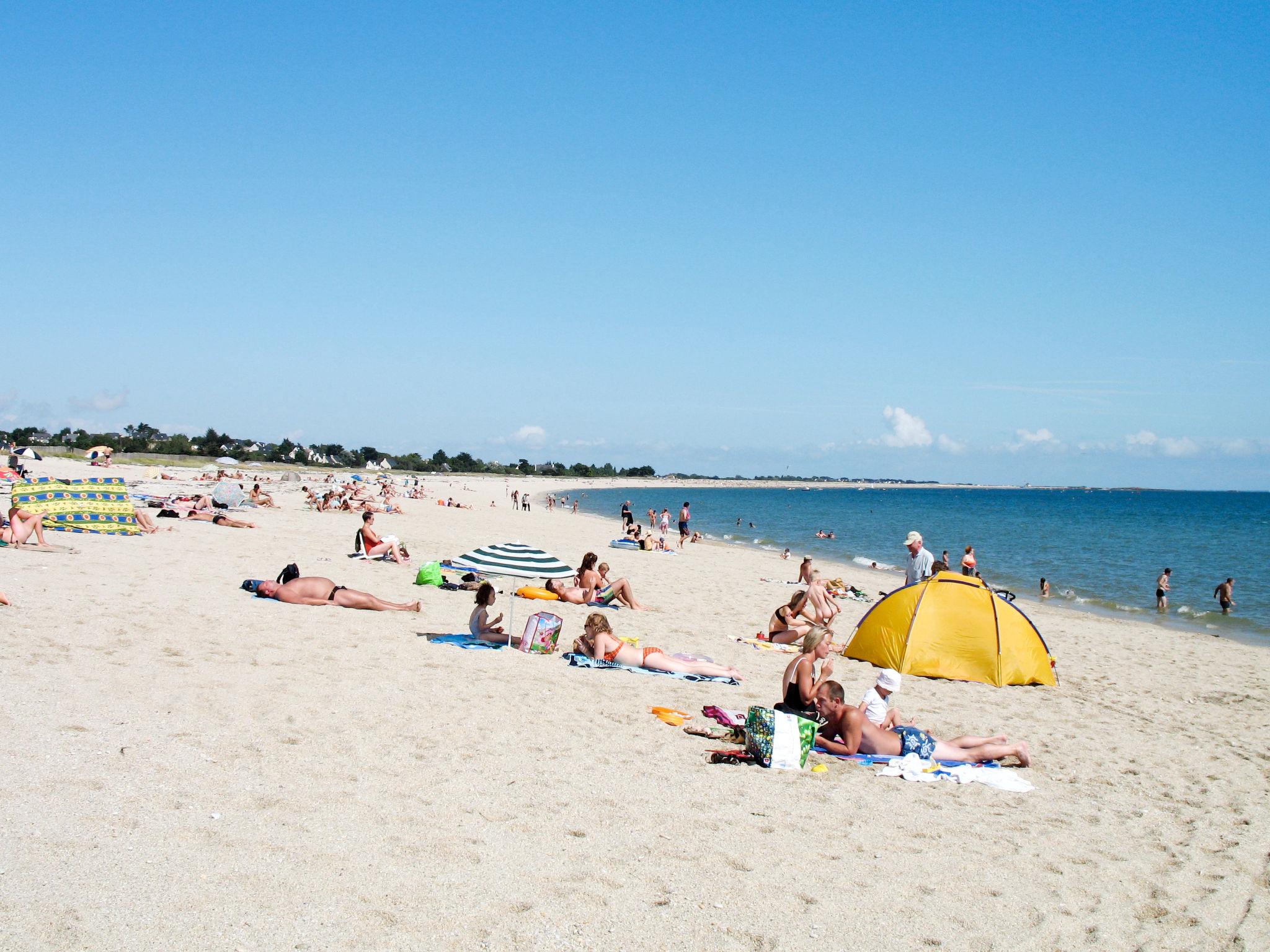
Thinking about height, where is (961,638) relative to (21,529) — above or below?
below

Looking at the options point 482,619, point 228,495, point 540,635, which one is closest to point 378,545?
point 482,619

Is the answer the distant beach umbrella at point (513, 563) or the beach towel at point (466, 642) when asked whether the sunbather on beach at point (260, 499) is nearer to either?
the beach towel at point (466, 642)

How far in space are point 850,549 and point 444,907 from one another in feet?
116

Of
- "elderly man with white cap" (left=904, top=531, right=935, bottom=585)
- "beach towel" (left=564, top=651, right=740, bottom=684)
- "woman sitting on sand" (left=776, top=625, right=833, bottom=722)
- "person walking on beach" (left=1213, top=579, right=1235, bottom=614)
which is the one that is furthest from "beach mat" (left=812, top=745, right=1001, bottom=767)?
"person walking on beach" (left=1213, top=579, right=1235, bottom=614)

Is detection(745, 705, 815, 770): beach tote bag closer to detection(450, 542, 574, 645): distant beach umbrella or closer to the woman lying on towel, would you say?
the woman lying on towel

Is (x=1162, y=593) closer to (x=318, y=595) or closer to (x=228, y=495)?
(x=318, y=595)

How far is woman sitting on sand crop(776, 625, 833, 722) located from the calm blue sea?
49.9ft

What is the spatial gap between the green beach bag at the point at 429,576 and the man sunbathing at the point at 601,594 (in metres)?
1.87

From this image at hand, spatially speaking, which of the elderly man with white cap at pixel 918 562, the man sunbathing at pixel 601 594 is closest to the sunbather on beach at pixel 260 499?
the man sunbathing at pixel 601 594

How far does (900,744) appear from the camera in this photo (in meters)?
7.14

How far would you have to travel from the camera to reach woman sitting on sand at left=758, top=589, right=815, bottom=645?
12.0m

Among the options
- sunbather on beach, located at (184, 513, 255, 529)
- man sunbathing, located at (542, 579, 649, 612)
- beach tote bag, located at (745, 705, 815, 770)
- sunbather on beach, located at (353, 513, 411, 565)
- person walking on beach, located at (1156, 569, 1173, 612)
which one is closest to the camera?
beach tote bag, located at (745, 705, 815, 770)

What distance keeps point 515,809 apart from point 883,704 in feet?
11.5

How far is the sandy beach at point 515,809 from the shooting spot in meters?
3.98
